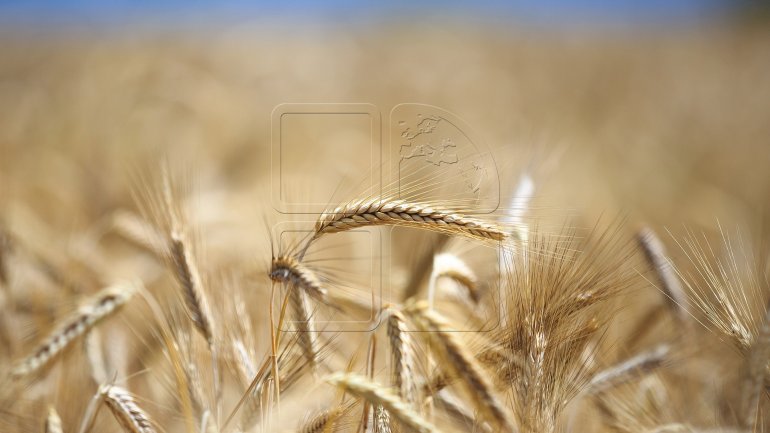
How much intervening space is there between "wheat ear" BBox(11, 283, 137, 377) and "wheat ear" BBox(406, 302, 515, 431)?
0.62 meters

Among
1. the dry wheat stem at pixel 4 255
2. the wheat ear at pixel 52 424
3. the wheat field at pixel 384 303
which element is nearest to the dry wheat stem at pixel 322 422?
the wheat field at pixel 384 303

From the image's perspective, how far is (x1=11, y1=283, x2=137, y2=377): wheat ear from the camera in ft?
3.31

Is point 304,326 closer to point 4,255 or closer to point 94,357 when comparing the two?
point 94,357

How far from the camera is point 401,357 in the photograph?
724 mm

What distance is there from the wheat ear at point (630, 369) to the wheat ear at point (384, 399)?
1.44 ft

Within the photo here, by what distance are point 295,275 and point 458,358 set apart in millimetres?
234

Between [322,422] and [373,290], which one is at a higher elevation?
[373,290]

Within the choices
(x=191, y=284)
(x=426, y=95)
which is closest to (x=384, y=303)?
(x=191, y=284)

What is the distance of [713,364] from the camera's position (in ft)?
4.00

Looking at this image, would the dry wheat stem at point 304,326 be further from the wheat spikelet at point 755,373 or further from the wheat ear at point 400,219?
the wheat spikelet at point 755,373

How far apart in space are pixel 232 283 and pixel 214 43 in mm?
5447

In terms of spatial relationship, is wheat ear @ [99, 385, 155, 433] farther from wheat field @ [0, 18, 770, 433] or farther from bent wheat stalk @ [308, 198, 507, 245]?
bent wheat stalk @ [308, 198, 507, 245]

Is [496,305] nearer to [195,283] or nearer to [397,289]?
[397,289]

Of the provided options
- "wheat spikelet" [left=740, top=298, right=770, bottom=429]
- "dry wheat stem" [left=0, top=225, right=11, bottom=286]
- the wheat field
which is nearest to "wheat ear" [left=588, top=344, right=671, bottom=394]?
the wheat field
